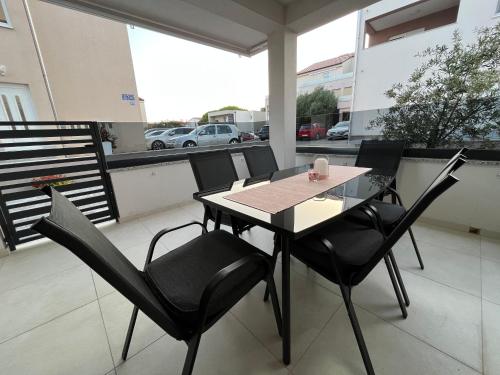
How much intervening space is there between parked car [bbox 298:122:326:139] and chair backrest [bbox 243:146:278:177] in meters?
1.31

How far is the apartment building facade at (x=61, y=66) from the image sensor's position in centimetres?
367

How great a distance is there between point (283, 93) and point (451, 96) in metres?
1.78

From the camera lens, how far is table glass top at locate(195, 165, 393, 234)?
37.7 inches

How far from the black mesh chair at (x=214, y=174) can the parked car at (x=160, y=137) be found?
1.67 m

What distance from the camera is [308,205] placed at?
1164 millimetres

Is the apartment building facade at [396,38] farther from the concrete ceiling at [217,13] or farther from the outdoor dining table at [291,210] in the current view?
the outdoor dining table at [291,210]

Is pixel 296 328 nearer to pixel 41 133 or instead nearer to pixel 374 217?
pixel 374 217

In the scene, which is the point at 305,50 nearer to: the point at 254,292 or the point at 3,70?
the point at 254,292

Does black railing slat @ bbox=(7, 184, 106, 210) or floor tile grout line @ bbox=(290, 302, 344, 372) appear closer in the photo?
floor tile grout line @ bbox=(290, 302, 344, 372)

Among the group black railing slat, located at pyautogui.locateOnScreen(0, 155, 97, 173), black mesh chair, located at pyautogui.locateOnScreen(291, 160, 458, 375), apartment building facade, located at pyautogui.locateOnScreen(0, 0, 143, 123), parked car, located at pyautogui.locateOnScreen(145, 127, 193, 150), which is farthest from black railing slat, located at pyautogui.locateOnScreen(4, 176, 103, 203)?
black mesh chair, located at pyautogui.locateOnScreen(291, 160, 458, 375)

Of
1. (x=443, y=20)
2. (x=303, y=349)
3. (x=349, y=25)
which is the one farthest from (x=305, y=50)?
(x=303, y=349)

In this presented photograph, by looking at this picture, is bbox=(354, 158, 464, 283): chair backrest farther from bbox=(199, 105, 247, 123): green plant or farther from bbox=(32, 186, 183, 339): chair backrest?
bbox=(199, 105, 247, 123): green plant

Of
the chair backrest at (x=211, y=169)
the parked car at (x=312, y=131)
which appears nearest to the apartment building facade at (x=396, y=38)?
the parked car at (x=312, y=131)

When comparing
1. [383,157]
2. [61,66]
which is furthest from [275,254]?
[61,66]
